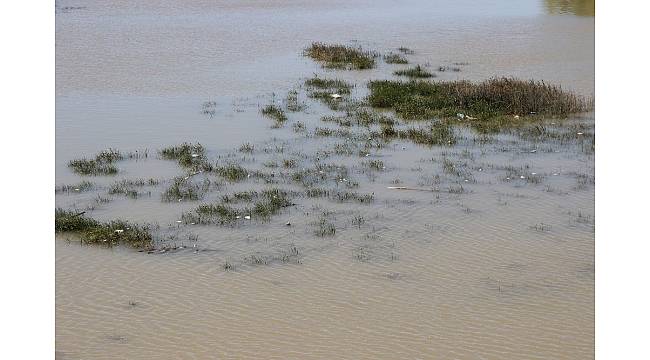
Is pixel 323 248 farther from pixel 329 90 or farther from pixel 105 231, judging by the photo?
pixel 329 90

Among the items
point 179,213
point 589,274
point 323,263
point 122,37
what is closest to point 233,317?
point 323,263

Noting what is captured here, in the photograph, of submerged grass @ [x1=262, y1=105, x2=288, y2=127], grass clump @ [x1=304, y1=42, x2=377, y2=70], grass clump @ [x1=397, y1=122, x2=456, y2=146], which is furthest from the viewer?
grass clump @ [x1=304, y1=42, x2=377, y2=70]

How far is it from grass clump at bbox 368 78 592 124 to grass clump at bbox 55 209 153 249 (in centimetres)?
798

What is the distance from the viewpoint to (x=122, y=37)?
96.4ft

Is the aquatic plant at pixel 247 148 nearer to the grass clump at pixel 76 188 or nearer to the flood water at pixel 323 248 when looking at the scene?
the flood water at pixel 323 248

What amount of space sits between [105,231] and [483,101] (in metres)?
9.98

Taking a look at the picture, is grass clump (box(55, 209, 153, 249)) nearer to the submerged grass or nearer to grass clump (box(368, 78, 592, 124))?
the submerged grass

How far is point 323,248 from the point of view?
10.3m

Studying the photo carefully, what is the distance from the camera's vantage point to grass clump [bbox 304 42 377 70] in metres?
23.7

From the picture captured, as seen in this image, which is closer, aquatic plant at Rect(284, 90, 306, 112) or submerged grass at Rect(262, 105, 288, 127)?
submerged grass at Rect(262, 105, 288, 127)

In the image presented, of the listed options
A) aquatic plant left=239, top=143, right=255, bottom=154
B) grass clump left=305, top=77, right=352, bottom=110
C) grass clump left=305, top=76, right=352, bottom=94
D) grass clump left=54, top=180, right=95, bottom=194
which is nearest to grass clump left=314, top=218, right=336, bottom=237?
grass clump left=54, top=180, right=95, bottom=194

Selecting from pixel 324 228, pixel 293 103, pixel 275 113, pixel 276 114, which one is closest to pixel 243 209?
pixel 324 228
